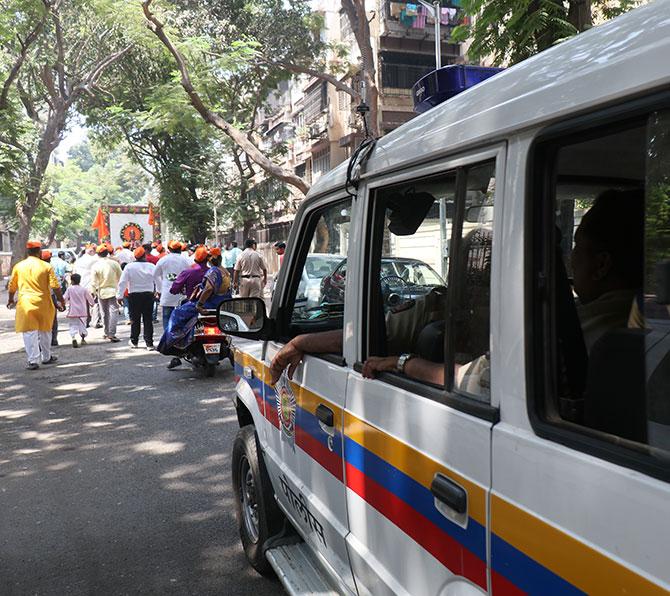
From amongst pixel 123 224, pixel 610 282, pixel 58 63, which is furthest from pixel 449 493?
pixel 123 224

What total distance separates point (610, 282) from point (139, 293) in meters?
9.90

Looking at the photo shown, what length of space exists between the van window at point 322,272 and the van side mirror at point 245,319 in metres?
0.14

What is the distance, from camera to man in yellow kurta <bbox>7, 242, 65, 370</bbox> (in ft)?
29.2

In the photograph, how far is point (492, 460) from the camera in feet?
4.55

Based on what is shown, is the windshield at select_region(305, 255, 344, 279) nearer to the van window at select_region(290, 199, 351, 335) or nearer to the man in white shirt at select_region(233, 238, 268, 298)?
the van window at select_region(290, 199, 351, 335)

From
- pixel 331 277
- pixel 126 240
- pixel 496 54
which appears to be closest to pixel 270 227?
pixel 126 240

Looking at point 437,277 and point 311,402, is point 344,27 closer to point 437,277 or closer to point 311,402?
point 311,402

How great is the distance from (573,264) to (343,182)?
3.25 ft

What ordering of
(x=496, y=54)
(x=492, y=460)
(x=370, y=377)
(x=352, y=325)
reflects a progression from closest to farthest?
(x=492, y=460) < (x=370, y=377) < (x=352, y=325) < (x=496, y=54)

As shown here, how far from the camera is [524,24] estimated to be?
5.34 metres

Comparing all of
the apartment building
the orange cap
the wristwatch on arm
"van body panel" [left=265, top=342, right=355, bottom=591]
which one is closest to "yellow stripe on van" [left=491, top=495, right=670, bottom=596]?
the wristwatch on arm

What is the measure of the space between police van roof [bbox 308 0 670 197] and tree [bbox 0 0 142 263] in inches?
618

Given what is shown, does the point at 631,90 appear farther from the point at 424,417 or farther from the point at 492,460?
the point at 424,417

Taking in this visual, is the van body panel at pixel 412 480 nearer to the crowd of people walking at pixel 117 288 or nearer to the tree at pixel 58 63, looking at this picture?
the crowd of people walking at pixel 117 288
